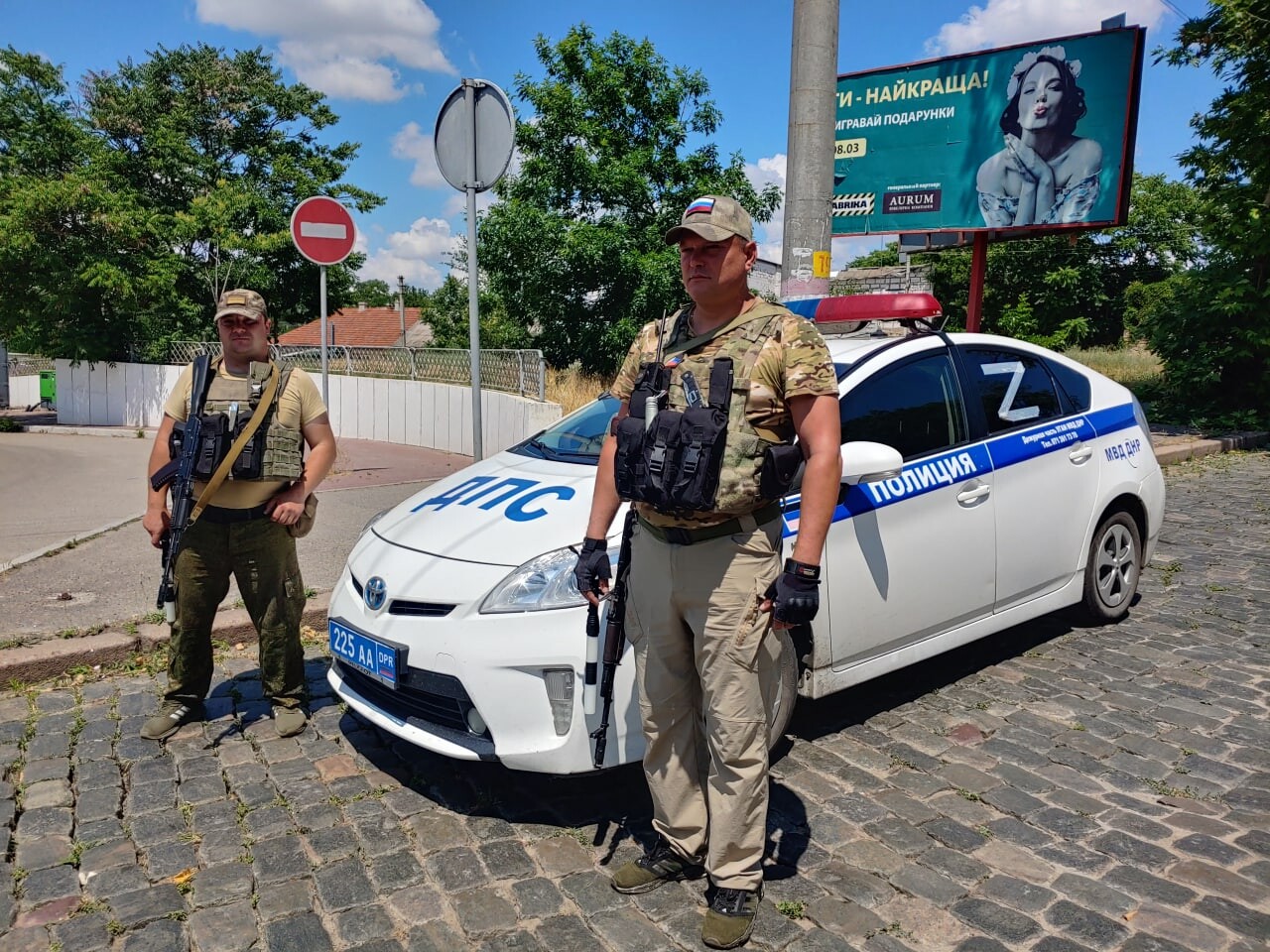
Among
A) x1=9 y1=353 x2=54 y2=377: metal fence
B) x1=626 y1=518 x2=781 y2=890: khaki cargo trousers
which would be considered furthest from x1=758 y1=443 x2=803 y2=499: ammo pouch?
x1=9 y1=353 x2=54 y2=377: metal fence

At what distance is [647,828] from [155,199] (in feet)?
79.8

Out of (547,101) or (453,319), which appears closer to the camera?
(547,101)

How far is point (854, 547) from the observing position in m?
3.59

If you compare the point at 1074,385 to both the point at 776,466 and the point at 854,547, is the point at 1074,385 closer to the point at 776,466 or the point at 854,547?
the point at 854,547

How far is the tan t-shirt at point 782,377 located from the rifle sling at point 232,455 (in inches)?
76.2

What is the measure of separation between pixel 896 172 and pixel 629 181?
7.07 m

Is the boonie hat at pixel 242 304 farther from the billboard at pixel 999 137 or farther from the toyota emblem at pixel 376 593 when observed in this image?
the billboard at pixel 999 137

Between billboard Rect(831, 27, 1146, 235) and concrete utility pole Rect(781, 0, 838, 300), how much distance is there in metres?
6.70

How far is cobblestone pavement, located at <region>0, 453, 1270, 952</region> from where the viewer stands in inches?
105

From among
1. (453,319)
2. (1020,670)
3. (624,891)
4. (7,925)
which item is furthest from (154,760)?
(453,319)

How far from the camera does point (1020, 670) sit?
15.1ft

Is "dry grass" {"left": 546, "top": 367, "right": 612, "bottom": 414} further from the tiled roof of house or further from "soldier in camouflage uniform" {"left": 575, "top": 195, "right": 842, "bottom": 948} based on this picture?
the tiled roof of house

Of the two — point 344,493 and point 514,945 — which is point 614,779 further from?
point 344,493

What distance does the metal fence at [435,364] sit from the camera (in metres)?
11.6
